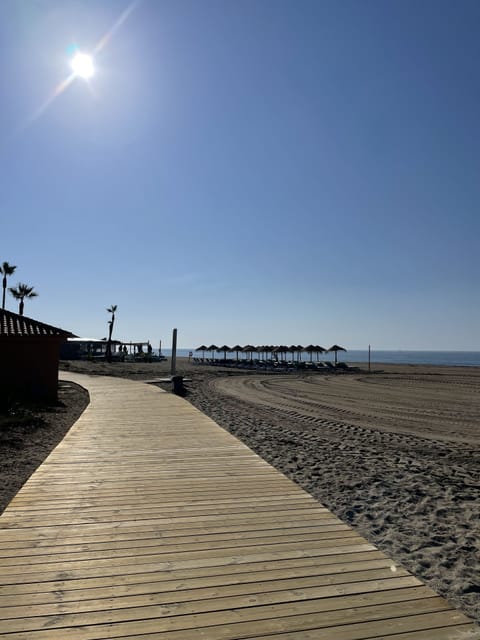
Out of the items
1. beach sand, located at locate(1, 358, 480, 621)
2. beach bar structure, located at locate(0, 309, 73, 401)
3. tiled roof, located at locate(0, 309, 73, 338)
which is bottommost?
beach sand, located at locate(1, 358, 480, 621)

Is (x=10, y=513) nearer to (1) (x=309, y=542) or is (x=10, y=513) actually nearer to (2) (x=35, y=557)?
(2) (x=35, y=557)

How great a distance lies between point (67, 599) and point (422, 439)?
897cm

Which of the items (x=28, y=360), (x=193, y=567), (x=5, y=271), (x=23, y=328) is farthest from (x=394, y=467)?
(x=5, y=271)

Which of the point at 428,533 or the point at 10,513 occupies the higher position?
A: the point at 10,513

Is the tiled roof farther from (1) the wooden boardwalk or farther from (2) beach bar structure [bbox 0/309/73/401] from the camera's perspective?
(1) the wooden boardwalk

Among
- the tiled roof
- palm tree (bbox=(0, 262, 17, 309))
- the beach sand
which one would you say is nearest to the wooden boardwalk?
the beach sand

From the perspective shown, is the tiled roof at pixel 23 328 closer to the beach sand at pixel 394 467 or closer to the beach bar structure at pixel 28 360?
the beach bar structure at pixel 28 360

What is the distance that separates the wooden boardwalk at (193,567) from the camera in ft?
7.69

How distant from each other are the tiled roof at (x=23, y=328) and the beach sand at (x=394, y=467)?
5373 millimetres

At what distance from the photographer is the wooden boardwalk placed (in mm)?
2344

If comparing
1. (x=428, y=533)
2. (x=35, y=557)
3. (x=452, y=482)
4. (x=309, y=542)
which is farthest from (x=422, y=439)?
(x=35, y=557)

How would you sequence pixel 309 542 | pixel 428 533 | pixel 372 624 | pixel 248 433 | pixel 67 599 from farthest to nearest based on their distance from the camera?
pixel 248 433
pixel 428 533
pixel 309 542
pixel 67 599
pixel 372 624

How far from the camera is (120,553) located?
320 centimetres

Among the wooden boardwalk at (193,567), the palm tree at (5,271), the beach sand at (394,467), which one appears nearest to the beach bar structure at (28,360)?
the beach sand at (394,467)
